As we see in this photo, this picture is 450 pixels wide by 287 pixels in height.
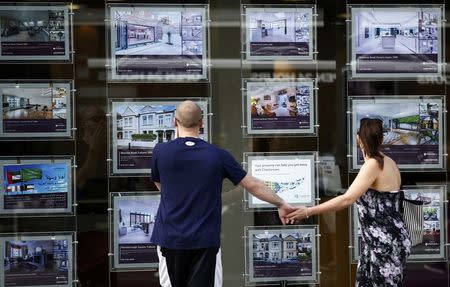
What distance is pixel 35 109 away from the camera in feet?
23.1

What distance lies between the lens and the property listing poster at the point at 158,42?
23.2ft

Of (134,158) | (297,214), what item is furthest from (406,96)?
(134,158)

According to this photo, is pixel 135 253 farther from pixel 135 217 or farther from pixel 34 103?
pixel 34 103

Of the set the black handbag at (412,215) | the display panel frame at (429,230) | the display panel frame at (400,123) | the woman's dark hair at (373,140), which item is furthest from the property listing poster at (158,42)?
the black handbag at (412,215)

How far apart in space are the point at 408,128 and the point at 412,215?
1.25 m

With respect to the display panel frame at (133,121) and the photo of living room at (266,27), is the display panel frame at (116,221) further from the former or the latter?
the photo of living room at (266,27)

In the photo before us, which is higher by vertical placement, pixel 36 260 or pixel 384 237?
pixel 384 237

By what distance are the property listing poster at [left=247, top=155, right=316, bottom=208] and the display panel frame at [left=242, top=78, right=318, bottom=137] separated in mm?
224

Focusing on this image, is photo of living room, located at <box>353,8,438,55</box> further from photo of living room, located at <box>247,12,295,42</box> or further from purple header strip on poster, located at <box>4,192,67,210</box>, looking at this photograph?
purple header strip on poster, located at <box>4,192,67,210</box>

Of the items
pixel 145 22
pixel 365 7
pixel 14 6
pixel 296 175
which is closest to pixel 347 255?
pixel 296 175

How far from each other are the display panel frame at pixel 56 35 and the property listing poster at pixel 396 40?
259cm

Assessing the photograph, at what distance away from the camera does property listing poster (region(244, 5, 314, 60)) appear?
7.17 metres

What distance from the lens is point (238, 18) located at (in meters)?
7.18

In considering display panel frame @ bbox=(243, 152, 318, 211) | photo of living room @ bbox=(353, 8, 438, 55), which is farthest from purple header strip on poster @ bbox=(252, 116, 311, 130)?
photo of living room @ bbox=(353, 8, 438, 55)
